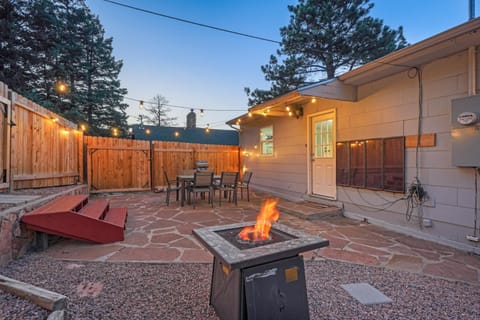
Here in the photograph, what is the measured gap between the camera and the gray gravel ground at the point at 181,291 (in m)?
1.74

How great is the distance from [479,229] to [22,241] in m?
5.46

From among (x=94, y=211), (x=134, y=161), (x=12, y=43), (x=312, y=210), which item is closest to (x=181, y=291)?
(x=94, y=211)

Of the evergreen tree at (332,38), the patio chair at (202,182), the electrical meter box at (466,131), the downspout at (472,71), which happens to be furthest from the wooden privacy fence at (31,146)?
the evergreen tree at (332,38)

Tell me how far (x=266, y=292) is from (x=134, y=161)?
743 cm

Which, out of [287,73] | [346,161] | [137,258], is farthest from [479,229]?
[287,73]

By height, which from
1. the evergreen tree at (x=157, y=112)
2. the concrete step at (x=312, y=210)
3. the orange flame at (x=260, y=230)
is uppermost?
the evergreen tree at (x=157, y=112)

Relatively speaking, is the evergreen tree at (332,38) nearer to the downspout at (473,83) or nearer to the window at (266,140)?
the window at (266,140)

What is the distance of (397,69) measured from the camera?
3.72 meters

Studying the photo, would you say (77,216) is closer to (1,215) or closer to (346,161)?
(1,215)

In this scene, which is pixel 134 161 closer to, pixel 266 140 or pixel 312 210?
pixel 266 140

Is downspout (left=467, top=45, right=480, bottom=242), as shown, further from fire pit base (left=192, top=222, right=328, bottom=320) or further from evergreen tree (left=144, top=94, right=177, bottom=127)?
evergreen tree (left=144, top=94, right=177, bottom=127)

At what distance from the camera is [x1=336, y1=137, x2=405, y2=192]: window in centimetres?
381

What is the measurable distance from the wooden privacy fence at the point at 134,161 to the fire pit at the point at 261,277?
22.7 ft

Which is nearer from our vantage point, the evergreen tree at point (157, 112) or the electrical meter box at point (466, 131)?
the electrical meter box at point (466, 131)
